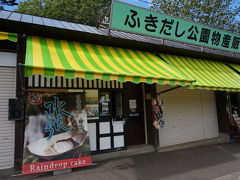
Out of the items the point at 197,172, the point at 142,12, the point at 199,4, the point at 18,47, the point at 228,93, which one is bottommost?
the point at 197,172

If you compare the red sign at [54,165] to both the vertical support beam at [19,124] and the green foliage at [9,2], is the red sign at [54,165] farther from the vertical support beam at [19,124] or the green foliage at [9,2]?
the green foliage at [9,2]

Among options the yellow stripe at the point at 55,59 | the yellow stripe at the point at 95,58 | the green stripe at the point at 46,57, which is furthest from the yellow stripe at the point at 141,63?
the green stripe at the point at 46,57

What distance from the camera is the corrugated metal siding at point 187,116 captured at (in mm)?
6707

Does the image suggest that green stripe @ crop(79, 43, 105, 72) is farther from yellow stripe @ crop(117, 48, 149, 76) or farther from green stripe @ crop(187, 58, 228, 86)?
green stripe @ crop(187, 58, 228, 86)

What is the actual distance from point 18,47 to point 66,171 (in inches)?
132

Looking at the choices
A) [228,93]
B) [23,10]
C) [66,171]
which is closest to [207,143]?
[228,93]

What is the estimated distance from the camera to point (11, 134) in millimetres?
4176

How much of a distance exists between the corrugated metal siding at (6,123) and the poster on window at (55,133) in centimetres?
46

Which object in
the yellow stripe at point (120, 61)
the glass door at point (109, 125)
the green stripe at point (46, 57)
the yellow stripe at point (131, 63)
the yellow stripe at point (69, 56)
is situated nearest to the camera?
the green stripe at point (46, 57)

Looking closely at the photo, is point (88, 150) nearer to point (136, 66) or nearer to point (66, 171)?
point (66, 171)

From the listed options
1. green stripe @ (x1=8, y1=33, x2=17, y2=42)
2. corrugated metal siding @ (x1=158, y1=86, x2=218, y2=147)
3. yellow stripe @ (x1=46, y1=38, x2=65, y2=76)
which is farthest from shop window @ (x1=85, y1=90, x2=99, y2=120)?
corrugated metal siding @ (x1=158, y1=86, x2=218, y2=147)

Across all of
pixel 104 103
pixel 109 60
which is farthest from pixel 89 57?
pixel 104 103

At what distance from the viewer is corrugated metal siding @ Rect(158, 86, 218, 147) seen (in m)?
6.71

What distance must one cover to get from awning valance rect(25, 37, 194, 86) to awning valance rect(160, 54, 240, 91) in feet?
3.15
